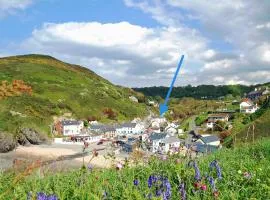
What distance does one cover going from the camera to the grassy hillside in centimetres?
10831

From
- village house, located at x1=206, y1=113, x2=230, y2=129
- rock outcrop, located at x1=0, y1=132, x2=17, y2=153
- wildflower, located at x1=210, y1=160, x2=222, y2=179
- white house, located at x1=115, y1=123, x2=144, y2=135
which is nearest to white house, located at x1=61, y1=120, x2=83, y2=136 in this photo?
white house, located at x1=115, y1=123, x2=144, y2=135

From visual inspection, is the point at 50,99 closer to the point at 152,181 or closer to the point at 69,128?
the point at 69,128

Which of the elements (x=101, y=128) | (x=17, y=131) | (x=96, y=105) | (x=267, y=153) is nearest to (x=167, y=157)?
(x=267, y=153)

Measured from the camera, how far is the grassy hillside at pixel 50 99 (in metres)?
108

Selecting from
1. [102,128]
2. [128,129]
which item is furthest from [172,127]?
[128,129]

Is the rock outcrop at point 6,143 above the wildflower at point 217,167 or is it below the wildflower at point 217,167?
below

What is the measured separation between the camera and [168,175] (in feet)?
18.9

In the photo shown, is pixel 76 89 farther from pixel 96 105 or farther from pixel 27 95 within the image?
pixel 27 95

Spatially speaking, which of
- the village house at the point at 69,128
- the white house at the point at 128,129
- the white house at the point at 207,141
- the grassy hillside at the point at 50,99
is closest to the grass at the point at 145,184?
the white house at the point at 207,141

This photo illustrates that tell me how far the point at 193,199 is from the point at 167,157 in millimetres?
2573

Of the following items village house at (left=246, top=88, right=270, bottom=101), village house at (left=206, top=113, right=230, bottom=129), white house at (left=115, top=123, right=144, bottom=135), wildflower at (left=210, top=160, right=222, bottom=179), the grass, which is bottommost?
white house at (left=115, top=123, right=144, bottom=135)

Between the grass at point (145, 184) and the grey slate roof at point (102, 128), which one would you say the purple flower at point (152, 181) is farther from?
the grey slate roof at point (102, 128)

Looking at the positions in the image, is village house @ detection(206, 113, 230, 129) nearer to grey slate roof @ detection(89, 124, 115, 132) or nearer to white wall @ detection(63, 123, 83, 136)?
grey slate roof @ detection(89, 124, 115, 132)

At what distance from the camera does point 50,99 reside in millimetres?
142625
